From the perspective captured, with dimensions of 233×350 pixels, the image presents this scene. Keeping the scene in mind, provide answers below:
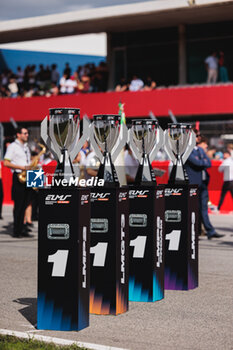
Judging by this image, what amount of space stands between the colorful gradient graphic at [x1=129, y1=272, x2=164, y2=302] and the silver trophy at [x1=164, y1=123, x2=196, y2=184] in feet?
4.11

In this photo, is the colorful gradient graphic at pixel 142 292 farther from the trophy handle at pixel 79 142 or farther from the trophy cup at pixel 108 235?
the trophy handle at pixel 79 142

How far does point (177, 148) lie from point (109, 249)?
74.8 inches

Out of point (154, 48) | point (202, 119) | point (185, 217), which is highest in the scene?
point (154, 48)

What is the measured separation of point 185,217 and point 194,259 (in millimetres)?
499

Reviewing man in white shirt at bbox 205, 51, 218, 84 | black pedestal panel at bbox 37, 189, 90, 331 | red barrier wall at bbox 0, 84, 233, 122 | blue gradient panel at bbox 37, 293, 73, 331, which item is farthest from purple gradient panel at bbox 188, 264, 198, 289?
man in white shirt at bbox 205, 51, 218, 84

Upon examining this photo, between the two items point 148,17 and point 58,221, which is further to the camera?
point 148,17

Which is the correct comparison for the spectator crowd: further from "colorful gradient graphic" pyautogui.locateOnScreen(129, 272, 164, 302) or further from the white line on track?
the white line on track

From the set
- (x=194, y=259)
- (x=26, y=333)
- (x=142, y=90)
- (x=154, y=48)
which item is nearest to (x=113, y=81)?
(x=154, y=48)

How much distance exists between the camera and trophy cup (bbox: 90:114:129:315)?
6148mm

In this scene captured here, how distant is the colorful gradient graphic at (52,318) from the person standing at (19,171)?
6591mm

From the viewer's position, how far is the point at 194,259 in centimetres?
768

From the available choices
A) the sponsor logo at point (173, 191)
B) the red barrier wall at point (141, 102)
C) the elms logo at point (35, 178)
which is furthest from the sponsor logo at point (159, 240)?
the red barrier wall at point (141, 102)

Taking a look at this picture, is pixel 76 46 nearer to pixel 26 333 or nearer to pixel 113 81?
pixel 113 81

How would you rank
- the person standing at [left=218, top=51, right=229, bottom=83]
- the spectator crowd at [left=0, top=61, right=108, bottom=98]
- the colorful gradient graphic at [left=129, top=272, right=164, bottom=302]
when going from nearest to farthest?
the colorful gradient graphic at [left=129, top=272, right=164, bottom=302]
the person standing at [left=218, top=51, right=229, bottom=83]
the spectator crowd at [left=0, top=61, right=108, bottom=98]
